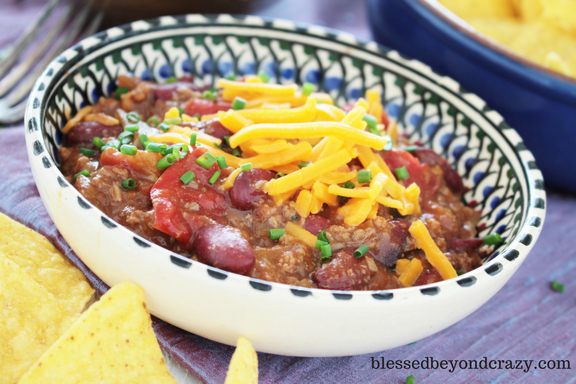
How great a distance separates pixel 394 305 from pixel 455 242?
84 centimetres

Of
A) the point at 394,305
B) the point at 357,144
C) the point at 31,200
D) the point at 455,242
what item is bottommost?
the point at 31,200

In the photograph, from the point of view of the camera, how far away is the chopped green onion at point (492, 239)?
2471 mm

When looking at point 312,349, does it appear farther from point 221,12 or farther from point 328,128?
point 221,12

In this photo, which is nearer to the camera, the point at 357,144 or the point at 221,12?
the point at 357,144

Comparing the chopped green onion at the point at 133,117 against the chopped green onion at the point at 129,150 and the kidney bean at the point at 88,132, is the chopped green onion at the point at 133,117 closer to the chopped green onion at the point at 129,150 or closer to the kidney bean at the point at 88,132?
the kidney bean at the point at 88,132

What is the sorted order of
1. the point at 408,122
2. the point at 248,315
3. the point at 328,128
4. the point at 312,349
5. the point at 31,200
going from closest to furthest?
the point at 248,315 < the point at 312,349 < the point at 328,128 < the point at 31,200 < the point at 408,122

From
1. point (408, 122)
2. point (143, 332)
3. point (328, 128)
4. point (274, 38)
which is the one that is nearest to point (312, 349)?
point (143, 332)

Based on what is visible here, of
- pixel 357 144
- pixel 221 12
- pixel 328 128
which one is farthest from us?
pixel 221 12

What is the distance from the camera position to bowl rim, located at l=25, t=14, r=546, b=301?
69.4 inches

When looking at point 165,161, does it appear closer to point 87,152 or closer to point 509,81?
point 87,152

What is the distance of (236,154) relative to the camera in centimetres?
233

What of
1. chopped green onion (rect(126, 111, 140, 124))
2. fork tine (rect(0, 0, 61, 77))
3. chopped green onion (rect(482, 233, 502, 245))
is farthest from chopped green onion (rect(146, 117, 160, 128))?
chopped green onion (rect(482, 233, 502, 245))

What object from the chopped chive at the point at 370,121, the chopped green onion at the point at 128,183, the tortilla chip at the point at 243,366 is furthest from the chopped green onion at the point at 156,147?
the chopped chive at the point at 370,121

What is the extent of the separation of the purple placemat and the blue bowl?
55 cm
